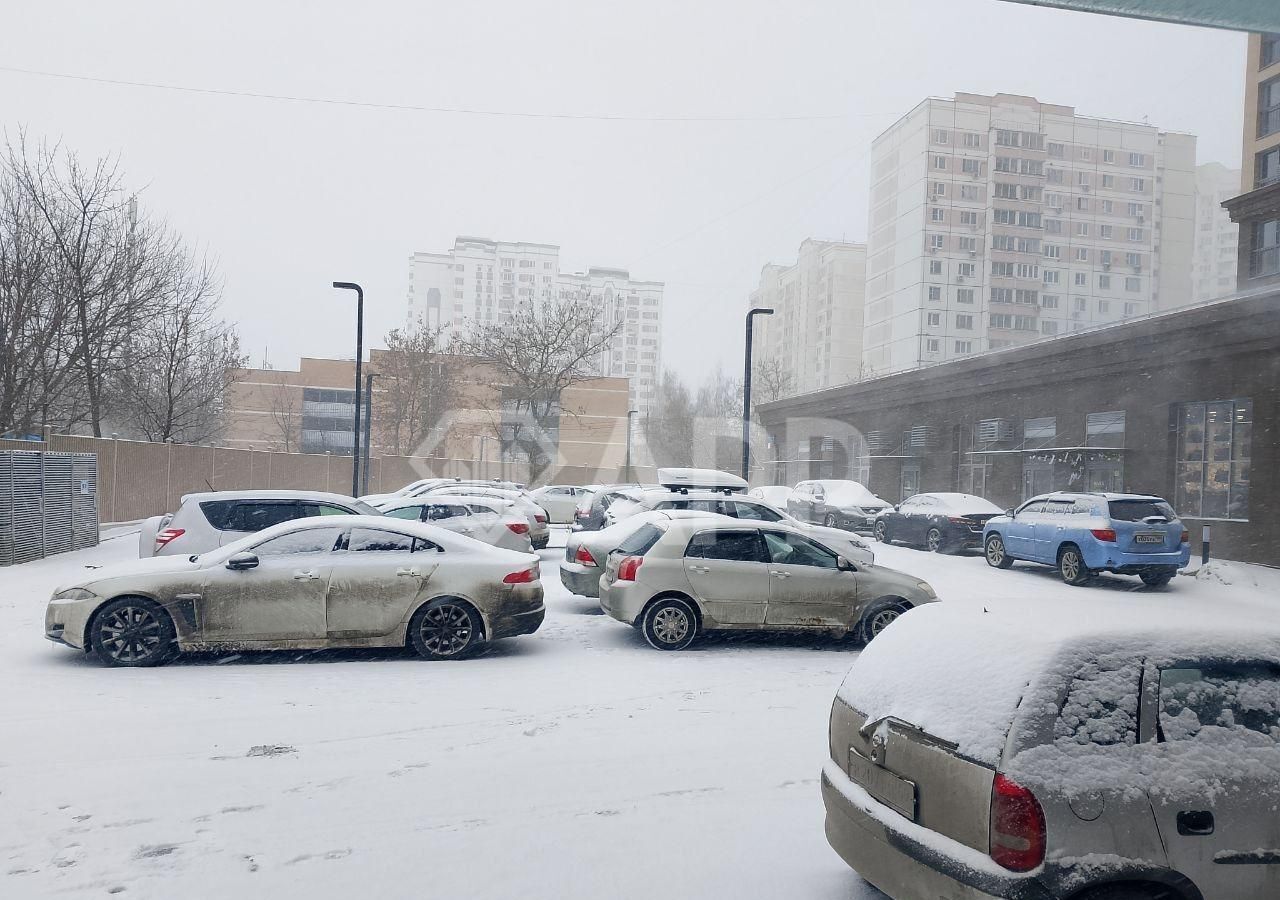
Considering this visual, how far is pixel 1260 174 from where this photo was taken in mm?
32781

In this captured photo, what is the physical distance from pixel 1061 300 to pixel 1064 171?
29.8 feet

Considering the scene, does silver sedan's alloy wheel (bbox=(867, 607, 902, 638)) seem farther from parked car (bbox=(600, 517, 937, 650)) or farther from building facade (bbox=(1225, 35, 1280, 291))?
building facade (bbox=(1225, 35, 1280, 291))

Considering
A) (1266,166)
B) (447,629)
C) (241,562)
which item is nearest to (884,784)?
(447,629)

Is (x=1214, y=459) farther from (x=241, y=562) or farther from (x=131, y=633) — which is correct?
(x=131, y=633)

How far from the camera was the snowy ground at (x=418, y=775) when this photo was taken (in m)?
3.92

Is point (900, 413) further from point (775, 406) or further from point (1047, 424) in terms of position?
point (775, 406)

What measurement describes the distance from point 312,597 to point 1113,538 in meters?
13.1

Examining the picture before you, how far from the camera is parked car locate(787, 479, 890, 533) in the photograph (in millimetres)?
24812

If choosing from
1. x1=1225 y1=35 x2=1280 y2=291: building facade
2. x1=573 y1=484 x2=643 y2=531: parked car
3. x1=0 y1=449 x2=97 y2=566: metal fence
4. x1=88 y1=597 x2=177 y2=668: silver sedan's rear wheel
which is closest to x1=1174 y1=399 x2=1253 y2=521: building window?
x1=1225 y1=35 x2=1280 y2=291: building facade

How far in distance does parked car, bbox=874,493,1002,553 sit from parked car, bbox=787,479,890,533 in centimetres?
170

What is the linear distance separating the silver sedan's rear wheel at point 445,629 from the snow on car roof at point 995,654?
203 inches

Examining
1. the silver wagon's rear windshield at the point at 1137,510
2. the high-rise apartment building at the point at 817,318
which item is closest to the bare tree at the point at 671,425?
the high-rise apartment building at the point at 817,318

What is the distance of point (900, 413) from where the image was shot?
112 feet

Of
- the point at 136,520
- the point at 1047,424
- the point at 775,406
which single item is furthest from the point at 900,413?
the point at 136,520
